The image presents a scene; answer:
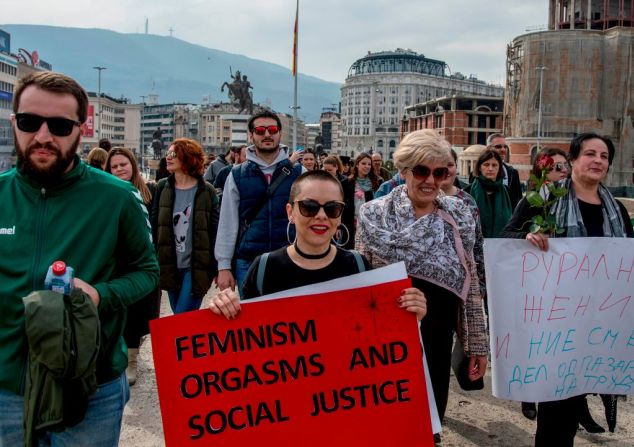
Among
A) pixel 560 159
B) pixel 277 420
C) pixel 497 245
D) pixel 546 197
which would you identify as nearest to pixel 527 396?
pixel 497 245

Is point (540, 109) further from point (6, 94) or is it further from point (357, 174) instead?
point (6, 94)

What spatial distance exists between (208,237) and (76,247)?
319cm

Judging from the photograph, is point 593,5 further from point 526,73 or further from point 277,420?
point 277,420

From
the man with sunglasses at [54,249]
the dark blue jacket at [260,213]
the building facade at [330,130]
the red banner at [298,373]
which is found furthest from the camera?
the building facade at [330,130]

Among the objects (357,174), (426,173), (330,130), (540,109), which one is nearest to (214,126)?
(330,130)

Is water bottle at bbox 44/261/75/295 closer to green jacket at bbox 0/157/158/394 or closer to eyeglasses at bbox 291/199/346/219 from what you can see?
green jacket at bbox 0/157/158/394

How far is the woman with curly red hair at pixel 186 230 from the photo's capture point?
5.63 m

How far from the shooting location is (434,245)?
12.0ft

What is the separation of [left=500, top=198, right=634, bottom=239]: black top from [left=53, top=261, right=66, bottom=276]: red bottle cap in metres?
2.71

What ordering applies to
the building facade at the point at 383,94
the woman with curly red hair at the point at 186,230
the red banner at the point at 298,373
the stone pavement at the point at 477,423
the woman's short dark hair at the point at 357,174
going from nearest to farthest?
the red banner at the point at 298,373, the stone pavement at the point at 477,423, the woman with curly red hair at the point at 186,230, the woman's short dark hair at the point at 357,174, the building facade at the point at 383,94

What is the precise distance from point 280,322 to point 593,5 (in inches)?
2860

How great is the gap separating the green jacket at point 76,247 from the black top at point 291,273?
1.81 ft

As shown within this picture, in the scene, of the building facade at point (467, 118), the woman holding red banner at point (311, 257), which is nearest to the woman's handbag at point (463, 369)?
the woman holding red banner at point (311, 257)

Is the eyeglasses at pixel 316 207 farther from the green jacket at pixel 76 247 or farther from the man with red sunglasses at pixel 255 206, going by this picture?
the man with red sunglasses at pixel 255 206
